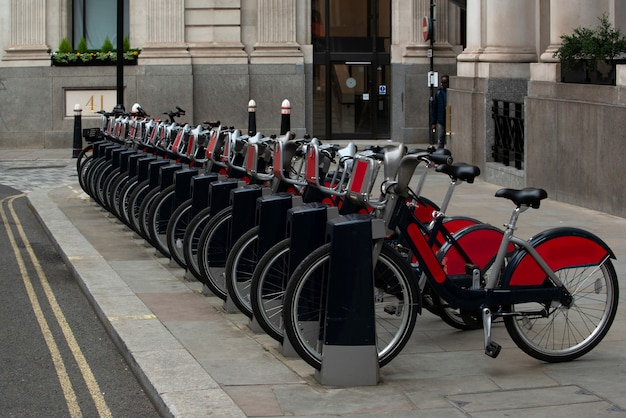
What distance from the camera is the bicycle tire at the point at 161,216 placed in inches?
446

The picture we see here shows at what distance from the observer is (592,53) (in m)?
15.2

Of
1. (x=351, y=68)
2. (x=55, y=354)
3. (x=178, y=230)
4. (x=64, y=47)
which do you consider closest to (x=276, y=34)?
(x=351, y=68)

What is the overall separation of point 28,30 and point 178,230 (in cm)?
2069

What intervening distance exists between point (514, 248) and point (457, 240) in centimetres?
37

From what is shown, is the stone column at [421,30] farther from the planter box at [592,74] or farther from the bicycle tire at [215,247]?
the bicycle tire at [215,247]

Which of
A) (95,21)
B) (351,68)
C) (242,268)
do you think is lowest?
(242,268)

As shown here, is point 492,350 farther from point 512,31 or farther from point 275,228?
point 512,31

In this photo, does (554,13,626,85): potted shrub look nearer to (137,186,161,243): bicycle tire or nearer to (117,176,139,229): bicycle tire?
(117,176,139,229): bicycle tire

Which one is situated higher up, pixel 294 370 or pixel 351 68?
pixel 351 68

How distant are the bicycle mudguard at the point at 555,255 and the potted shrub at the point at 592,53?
26.5ft

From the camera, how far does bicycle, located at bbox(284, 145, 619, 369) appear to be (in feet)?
22.4

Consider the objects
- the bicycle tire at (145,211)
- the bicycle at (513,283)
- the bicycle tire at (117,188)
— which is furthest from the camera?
the bicycle tire at (117,188)

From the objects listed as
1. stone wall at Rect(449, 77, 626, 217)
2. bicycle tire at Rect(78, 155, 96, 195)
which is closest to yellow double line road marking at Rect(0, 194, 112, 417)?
bicycle tire at Rect(78, 155, 96, 195)

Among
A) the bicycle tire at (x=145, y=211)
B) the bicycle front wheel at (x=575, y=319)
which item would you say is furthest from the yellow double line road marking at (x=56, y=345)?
the bicycle front wheel at (x=575, y=319)
